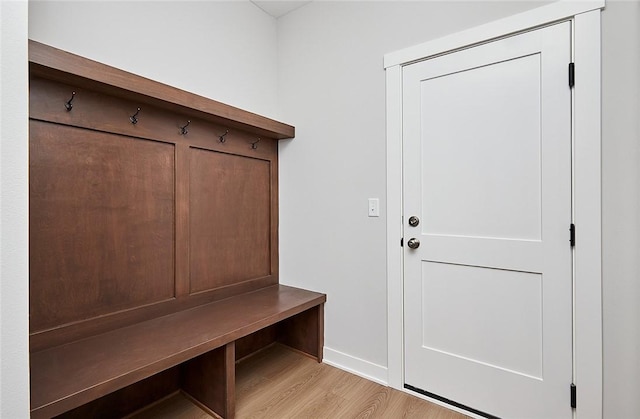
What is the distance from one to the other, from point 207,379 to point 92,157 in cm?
130

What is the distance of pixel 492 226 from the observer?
1646 mm

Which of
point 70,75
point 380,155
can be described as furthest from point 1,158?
point 380,155

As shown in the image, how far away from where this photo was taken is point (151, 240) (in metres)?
1.76

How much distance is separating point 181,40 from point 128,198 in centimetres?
103

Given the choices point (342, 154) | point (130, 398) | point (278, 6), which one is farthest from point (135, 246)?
point (278, 6)

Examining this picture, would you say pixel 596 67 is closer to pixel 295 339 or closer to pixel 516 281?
pixel 516 281

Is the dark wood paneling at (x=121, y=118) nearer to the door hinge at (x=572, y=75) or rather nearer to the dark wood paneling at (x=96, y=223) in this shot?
the dark wood paneling at (x=96, y=223)

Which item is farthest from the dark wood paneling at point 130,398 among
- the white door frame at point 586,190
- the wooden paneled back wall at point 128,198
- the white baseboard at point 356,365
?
the white door frame at point 586,190

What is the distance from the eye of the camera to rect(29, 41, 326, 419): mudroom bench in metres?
1.33

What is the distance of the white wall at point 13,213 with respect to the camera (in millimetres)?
850

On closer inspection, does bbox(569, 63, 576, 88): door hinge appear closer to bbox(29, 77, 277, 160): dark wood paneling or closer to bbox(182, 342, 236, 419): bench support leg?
bbox(29, 77, 277, 160): dark wood paneling

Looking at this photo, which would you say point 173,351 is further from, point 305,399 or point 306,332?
point 306,332

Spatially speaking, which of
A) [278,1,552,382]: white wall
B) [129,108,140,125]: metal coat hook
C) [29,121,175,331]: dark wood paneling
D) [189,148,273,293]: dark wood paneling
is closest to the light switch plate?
[278,1,552,382]: white wall

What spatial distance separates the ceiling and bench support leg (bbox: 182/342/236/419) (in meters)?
2.39
